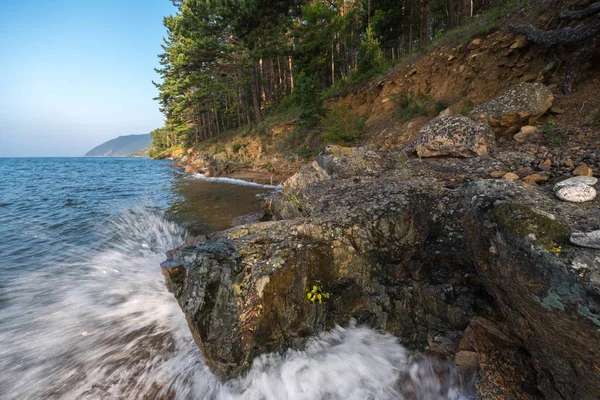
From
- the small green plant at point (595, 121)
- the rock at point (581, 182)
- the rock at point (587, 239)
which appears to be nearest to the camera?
the rock at point (587, 239)

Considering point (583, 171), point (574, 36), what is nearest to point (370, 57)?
point (574, 36)

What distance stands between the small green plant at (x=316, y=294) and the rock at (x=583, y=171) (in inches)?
178

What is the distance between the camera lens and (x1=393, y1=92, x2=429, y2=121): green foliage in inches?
453

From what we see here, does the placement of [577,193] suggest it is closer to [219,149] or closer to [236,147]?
[236,147]

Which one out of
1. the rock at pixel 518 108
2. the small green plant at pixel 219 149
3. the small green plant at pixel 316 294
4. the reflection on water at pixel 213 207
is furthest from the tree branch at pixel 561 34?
the small green plant at pixel 219 149

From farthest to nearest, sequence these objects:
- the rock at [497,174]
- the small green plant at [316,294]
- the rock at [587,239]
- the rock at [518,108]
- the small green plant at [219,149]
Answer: the small green plant at [219,149]
the rock at [518,108]
the rock at [497,174]
the small green plant at [316,294]
the rock at [587,239]

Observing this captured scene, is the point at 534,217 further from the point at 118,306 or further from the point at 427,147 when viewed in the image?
the point at 118,306

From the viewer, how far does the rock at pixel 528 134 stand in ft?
19.2

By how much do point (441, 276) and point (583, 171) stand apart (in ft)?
9.34

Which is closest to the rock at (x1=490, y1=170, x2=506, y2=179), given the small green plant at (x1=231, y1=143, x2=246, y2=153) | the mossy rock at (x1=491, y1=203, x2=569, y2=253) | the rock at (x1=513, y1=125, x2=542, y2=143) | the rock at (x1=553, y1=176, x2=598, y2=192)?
the rock at (x1=553, y1=176, x2=598, y2=192)

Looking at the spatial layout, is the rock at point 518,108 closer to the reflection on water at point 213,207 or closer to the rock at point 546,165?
the rock at point 546,165

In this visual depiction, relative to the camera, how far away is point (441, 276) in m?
3.79

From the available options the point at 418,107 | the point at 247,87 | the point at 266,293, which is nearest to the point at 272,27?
the point at 247,87

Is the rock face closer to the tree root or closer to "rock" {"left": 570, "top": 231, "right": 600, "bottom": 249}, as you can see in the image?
"rock" {"left": 570, "top": 231, "right": 600, "bottom": 249}
